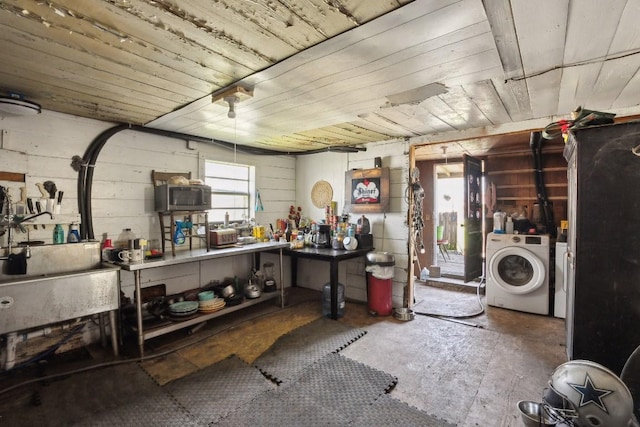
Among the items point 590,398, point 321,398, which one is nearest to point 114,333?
point 321,398

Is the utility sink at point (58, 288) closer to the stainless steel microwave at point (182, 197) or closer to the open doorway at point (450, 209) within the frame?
the stainless steel microwave at point (182, 197)

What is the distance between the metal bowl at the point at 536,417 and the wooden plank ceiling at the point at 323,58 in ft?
6.72

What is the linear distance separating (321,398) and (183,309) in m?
1.70

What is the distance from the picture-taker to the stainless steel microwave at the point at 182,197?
9.99ft

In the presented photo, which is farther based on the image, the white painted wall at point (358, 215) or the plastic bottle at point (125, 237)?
the white painted wall at point (358, 215)

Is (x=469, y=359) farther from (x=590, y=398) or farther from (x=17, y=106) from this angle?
(x=17, y=106)

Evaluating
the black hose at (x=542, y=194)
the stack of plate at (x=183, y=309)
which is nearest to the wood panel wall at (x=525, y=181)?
the black hose at (x=542, y=194)

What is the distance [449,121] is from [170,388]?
3443mm

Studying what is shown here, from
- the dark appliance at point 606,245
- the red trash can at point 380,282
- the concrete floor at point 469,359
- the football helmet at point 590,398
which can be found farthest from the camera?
the red trash can at point 380,282

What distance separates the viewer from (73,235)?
8.73ft

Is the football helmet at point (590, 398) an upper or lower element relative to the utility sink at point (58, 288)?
lower

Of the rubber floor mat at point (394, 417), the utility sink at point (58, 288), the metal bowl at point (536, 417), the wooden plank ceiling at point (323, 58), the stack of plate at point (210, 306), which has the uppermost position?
the wooden plank ceiling at point (323, 58)

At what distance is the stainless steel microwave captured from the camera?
3.04 meters

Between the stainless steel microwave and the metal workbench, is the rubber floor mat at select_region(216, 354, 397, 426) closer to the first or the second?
the metal workbench
